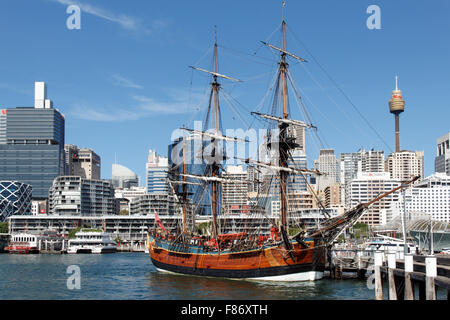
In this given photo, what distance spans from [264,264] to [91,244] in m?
108

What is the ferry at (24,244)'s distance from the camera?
153500 millimetres

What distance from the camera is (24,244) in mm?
154750

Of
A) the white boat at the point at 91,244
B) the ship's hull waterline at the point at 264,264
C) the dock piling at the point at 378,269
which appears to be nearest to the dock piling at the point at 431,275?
the dock piling at the point at 378,269

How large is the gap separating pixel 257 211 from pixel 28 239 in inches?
4441

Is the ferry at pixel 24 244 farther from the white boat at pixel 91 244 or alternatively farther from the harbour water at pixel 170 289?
the harbour water at pixel 170 289

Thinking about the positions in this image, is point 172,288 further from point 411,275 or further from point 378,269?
point 411,275

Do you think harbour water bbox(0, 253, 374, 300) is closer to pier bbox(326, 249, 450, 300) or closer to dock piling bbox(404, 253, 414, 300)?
pier bbox(326, 249, 450, 300)

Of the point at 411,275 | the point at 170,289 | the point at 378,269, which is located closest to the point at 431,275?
the point at 411,275

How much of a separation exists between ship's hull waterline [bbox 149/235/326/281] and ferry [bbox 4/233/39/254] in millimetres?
96705

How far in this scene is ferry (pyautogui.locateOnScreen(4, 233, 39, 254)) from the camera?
153500 millimetres

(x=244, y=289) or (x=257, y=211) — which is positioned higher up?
(x=257, y=211)

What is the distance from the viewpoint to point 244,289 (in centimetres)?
5456
